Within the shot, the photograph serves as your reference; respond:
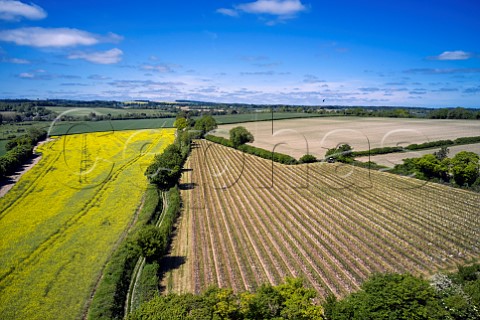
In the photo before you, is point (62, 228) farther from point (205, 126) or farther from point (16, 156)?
point (205, 126)

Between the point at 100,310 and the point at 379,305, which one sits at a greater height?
the point at 379,305

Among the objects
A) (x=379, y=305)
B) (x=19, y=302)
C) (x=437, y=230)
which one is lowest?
(x=19, y=302)

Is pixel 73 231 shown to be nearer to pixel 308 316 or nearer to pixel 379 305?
pixel 308 316

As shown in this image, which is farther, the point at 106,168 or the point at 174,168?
the point at 106,168

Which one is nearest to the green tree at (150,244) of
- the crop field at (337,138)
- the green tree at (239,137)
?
the crop field at (337,138)

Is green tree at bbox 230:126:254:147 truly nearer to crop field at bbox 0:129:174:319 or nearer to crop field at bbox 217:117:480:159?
crop field at bbox 217:117:480:159

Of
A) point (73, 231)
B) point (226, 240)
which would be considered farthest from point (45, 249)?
point (226, 240)

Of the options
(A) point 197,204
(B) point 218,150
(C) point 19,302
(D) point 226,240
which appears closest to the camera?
(C) point 19,302

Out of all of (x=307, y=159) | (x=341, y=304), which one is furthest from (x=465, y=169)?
(x=341, y=304)

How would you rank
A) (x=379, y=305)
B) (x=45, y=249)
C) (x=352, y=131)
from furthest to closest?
(x=352, y=131) < (x=45, y=249) < (x=379, y=305)
